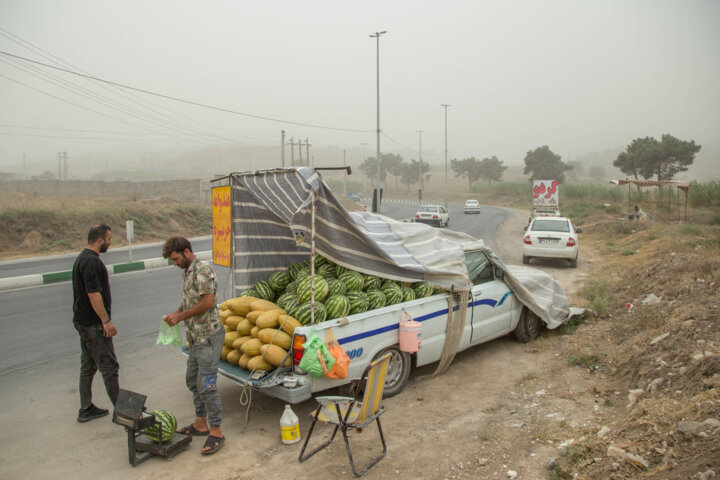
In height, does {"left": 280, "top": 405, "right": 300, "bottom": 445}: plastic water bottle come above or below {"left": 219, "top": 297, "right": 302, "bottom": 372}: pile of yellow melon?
below

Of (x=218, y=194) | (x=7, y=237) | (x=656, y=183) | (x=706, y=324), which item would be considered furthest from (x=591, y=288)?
(x=7, y=237)

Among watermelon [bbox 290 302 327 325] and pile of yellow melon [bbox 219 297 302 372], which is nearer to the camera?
pile of yellow melon [bbox 219 297 302 372]

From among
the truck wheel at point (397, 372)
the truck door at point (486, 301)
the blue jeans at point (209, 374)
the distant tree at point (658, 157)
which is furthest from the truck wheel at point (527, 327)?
the distant tree at point (658, 157)

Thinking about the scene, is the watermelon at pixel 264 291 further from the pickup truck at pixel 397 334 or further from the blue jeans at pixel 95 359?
the blue jeans at pixel 95 359

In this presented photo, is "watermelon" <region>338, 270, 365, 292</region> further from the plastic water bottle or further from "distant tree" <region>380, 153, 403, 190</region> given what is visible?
"distant tree" <region>380, 153, 403, 190</region>

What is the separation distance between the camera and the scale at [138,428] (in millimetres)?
3912

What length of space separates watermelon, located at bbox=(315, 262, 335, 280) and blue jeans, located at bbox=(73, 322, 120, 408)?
2.20m

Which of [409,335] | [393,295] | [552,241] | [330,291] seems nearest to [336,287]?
[330,291]

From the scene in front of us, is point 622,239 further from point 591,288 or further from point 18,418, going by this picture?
point 18,418

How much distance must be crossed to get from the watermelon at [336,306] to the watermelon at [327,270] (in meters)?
0.41

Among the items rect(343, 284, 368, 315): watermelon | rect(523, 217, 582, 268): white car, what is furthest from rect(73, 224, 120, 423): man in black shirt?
rect(523, 217, 582, 268): white car

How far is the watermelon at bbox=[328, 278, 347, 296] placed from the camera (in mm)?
5133

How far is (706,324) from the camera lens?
5273 millimetres

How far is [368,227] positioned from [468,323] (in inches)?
68.7
